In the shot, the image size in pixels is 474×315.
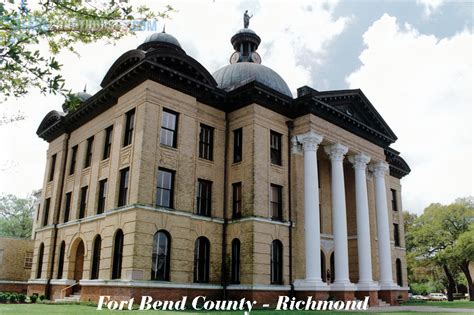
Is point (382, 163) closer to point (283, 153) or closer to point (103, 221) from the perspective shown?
point (283, 153)

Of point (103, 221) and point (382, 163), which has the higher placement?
point (382, 163)

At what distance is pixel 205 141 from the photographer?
2519 centimetres

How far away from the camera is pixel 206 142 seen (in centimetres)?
2522

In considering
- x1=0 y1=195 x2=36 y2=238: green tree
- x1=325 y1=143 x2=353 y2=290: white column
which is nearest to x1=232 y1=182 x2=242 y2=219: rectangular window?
x1=325 y1=143 x2=353 y2=290: white column

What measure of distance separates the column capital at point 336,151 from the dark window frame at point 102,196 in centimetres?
1464

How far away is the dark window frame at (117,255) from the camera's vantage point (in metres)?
20.7

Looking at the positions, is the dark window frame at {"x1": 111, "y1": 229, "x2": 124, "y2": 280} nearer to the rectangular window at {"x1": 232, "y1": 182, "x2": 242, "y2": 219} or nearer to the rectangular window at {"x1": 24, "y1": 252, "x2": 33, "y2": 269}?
the rectangular window at {"x1": 232, "y1": 182, "x2": 242, "y2": 219}

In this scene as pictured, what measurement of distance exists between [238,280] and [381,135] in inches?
646

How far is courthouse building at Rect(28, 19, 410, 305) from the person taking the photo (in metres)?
Result: 21.2

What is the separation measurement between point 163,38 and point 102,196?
43.5 feet

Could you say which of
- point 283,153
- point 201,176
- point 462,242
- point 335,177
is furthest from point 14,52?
point 462,242

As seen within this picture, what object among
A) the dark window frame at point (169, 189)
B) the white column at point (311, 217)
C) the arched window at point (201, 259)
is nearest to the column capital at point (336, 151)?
the white column at point (311, 217)

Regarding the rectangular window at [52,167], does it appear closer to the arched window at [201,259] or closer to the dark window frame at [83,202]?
the dark window frame at [83,202]

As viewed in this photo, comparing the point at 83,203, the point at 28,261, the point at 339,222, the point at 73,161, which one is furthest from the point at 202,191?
the point at 28,261
